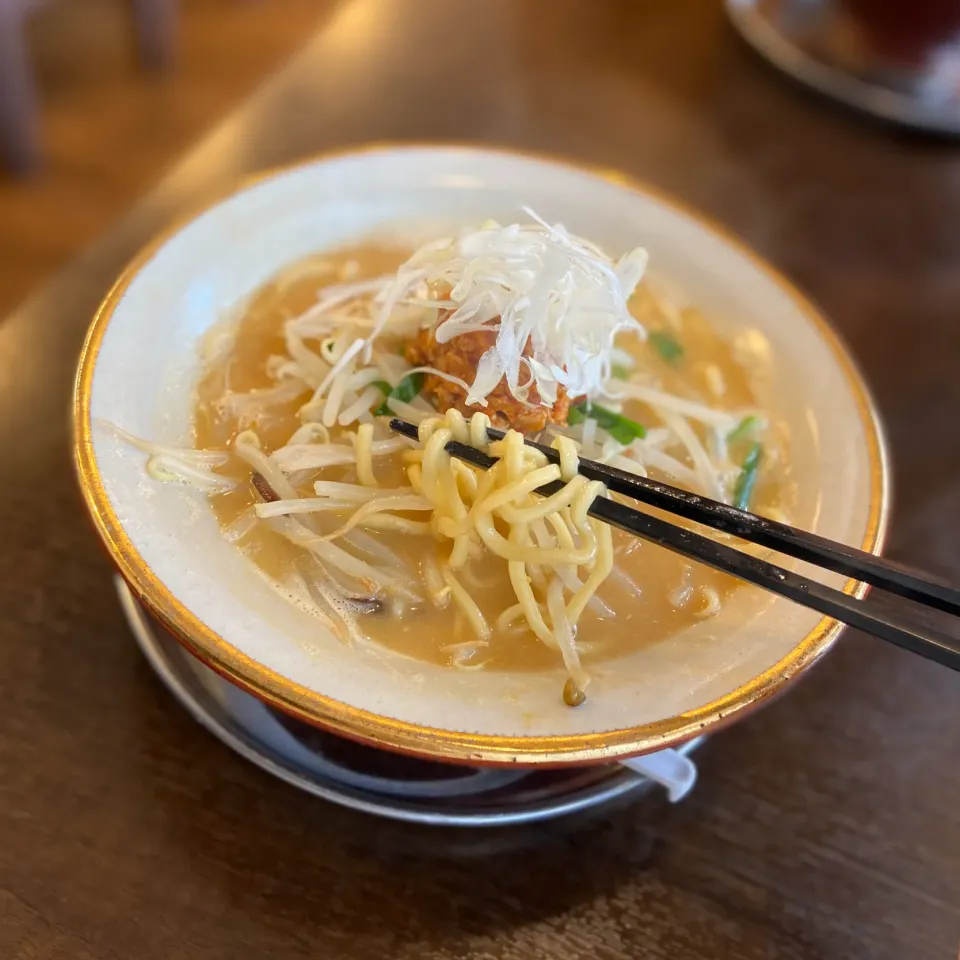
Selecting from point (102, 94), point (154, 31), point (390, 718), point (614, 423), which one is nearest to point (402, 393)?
point (614, 423)

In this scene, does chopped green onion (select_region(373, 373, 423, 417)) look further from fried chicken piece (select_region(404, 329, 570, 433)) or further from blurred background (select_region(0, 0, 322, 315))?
blurred background (select_region(0, 0, 322, 315))

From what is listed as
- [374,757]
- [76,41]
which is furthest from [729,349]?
[76,41]

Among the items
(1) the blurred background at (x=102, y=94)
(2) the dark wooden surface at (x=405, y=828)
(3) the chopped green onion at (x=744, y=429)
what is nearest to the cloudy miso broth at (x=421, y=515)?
(3) the chopped green onion at (x=744, y=429)

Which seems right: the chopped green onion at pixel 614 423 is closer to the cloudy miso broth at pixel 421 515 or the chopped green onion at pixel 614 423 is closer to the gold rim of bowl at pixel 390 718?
the cloudy miso broth at pixel 421 515

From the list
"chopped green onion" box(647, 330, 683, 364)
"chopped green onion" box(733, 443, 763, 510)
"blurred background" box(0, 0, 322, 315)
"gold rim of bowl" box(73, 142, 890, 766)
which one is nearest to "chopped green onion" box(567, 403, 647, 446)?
"chopped green onion" box(733, 443, 763, 510)

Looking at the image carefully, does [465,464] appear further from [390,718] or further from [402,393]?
[390,718]
